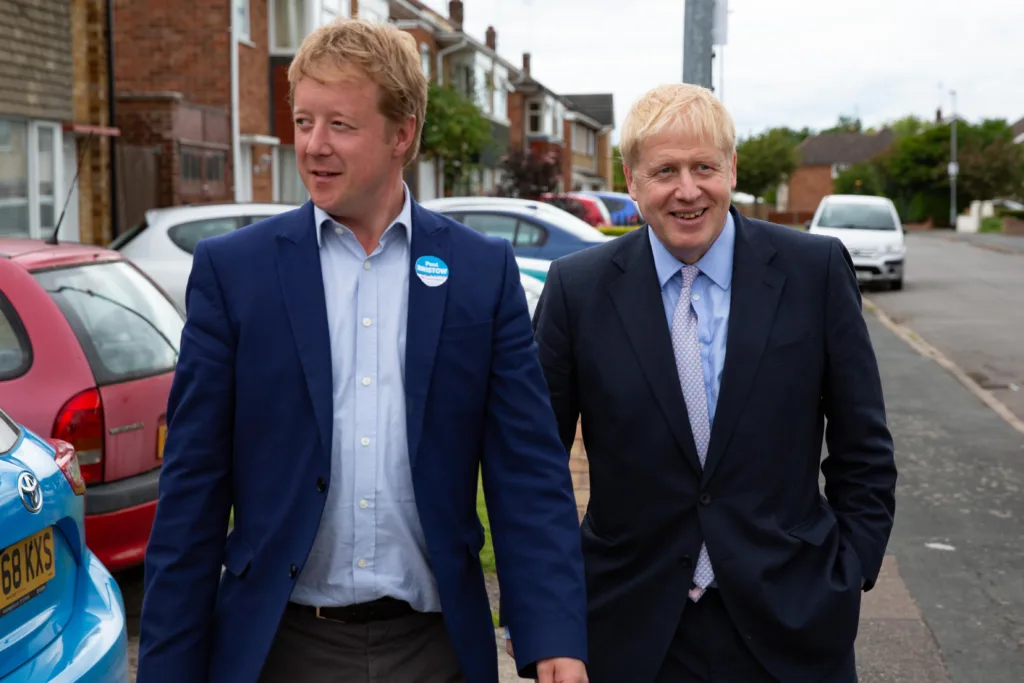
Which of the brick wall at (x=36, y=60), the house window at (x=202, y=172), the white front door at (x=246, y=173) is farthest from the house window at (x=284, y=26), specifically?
the brick wall at (x=36, y=60)

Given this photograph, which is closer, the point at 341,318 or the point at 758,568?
the point at 341,318

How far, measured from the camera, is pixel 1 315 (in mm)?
5527

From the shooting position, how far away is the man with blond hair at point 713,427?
3006 mm

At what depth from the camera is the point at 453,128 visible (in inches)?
1500

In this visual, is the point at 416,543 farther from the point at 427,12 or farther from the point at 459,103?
the point at 427,12

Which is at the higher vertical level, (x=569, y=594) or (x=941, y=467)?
(x=569, y=594)

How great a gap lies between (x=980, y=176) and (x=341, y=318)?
282 feet

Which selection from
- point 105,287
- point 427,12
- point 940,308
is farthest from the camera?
point 427,12

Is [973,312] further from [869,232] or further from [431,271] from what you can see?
[431,271]

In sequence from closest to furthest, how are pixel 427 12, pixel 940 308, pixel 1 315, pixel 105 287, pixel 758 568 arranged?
pixel 758 568 → pixel 1 315 → pixel 105 287 → pixel 940 308 → pixel 427 12

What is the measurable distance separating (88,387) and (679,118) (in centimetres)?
323

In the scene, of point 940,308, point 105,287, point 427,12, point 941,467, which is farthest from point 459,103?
point 105,287

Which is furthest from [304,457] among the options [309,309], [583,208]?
[583,208]

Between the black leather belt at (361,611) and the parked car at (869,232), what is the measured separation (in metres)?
22.7
